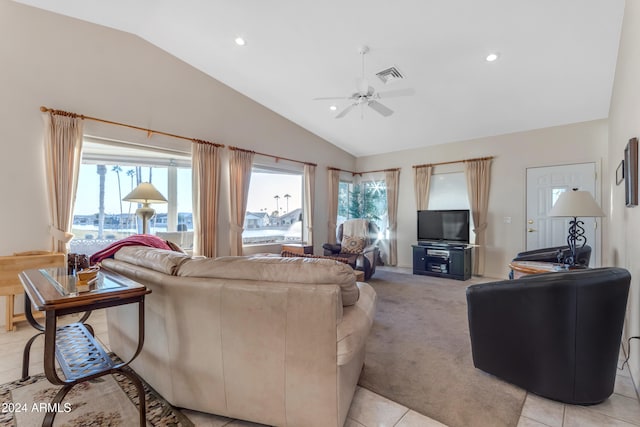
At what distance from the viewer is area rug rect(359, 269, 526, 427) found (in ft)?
5.92

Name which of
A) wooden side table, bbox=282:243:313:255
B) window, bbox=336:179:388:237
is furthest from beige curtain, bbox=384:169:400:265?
wooden side table, bbox=282:243:313:255

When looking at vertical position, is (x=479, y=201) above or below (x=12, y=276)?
above

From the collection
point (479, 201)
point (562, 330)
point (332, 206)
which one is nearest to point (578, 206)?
point (562, 330)

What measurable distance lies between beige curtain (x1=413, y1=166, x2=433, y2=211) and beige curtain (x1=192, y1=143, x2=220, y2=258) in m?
4.14


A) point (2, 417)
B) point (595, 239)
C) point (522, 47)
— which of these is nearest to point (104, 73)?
point (2, 417)

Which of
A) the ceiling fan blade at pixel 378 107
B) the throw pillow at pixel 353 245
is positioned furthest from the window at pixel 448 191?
the ceiling fan blade at pixel 378 107

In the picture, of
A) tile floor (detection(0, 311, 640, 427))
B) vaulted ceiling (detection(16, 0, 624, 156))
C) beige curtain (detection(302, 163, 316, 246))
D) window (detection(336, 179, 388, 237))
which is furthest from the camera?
window (detection(336, 179, 388, 237))

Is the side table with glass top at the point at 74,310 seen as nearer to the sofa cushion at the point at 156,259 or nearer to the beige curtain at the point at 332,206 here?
the sofa cushion at the point at 156,259

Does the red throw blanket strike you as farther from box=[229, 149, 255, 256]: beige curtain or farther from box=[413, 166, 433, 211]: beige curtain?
box=[413, 166, 433, 211]: beige curtain

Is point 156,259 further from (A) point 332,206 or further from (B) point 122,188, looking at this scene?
(A) point 332,206

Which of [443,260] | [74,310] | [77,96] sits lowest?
[443,260]

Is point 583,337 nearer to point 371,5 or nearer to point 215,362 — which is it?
point 215,362

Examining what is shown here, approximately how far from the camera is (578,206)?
271 cm

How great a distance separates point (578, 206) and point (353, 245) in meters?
3.34
